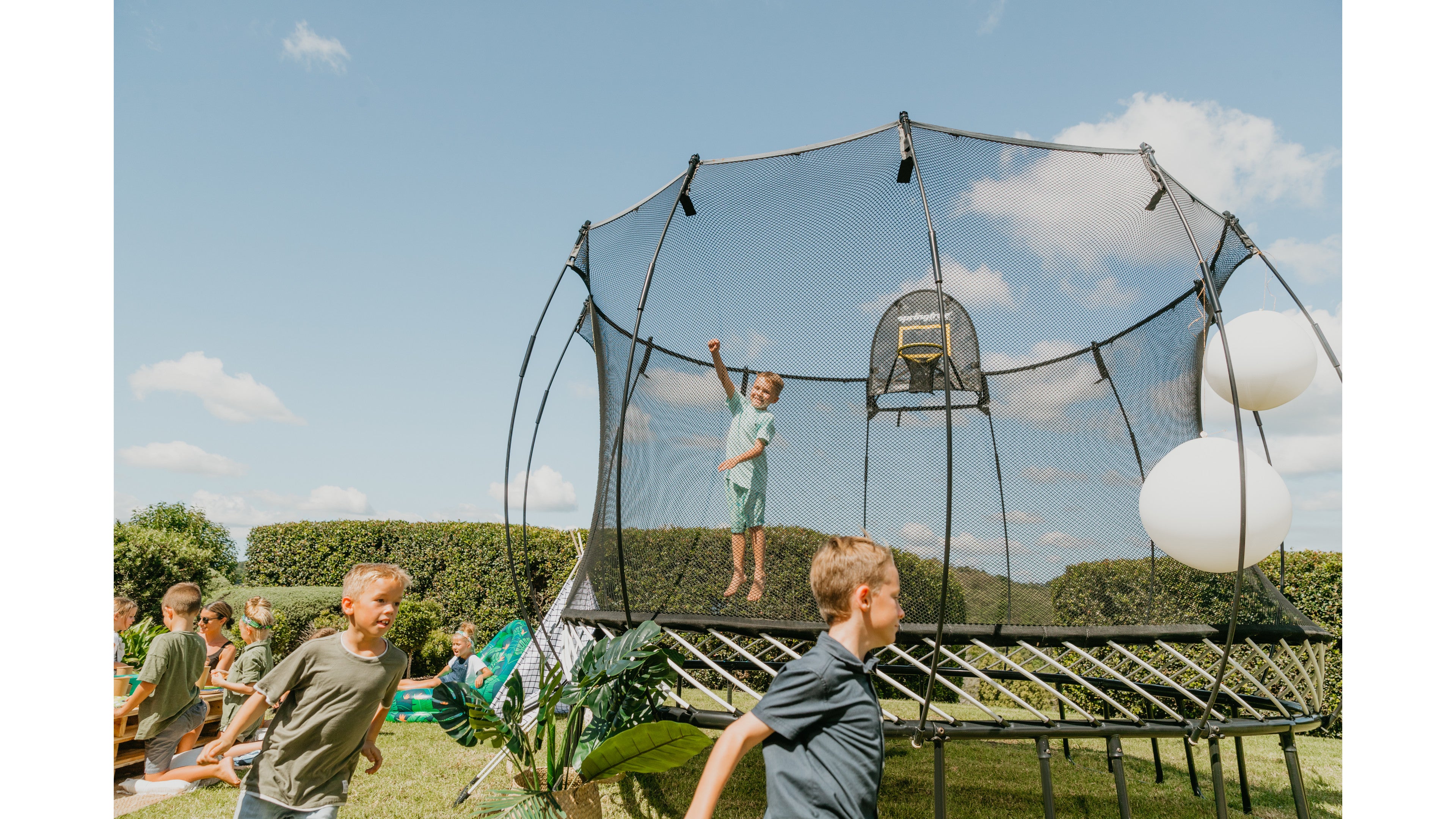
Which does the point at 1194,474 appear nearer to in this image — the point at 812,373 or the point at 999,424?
the point at 999,424

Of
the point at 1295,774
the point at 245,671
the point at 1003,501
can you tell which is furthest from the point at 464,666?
the point at 1295,774

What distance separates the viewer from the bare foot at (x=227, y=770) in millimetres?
3330

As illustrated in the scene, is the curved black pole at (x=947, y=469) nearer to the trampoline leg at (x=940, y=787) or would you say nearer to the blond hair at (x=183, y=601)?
the trampoline leg at (x=940, y=787)

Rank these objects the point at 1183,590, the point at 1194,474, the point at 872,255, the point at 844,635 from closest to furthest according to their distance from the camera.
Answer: the point at 844,635 → the point at 1194,474 → the point at 872,255 → the point at 1183,590

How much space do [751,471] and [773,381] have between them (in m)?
0.46

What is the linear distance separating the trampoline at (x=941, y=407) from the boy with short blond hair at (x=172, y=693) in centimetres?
178

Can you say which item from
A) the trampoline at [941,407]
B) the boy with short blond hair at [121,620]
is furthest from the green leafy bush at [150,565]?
the trampoline at [941,407]

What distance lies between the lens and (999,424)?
13.6ft

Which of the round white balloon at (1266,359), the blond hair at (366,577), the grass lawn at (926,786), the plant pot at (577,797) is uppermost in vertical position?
the round white balloon at (1266,359)

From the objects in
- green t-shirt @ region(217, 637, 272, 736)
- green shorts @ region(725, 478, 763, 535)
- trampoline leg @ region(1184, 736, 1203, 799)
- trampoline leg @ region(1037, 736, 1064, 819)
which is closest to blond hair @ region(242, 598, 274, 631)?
green t-shirt @ region(217, 637, 272, 736)

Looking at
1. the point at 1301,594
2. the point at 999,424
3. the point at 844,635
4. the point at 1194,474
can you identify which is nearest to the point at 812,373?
the point at 999,424

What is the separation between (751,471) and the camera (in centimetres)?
364
